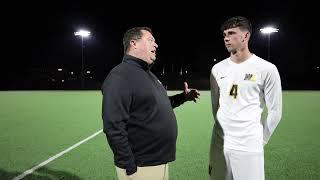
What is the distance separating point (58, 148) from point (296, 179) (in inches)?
208

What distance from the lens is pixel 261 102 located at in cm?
367

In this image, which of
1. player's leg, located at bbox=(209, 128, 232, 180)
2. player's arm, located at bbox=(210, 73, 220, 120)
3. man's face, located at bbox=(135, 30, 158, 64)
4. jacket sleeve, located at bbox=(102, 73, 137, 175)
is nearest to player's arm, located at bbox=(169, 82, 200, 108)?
player's arm, located at bbox=(210, 73, 220, 120)

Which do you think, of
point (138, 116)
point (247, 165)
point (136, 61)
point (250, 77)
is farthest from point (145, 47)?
point (247, 165)

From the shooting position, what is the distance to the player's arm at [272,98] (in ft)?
11.6

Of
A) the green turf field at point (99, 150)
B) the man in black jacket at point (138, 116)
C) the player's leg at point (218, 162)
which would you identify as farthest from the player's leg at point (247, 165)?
the green turf field at point (99, 150)

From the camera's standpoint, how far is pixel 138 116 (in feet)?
11.3

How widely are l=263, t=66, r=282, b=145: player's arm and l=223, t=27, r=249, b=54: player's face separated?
1.11ft

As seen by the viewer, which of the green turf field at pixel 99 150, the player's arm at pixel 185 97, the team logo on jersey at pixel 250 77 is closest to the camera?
the team logo on jersey at pixel 250 77

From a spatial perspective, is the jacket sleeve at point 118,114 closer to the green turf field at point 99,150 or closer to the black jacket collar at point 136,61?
the black jacket collar at point 136,61

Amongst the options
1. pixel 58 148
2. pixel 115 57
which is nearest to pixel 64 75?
pixel 115 57

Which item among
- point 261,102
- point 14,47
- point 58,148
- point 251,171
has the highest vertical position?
point 14,47

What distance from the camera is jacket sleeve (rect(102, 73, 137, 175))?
10.8 feet

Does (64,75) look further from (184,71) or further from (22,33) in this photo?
(184,71)

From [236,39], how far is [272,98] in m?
0.57
